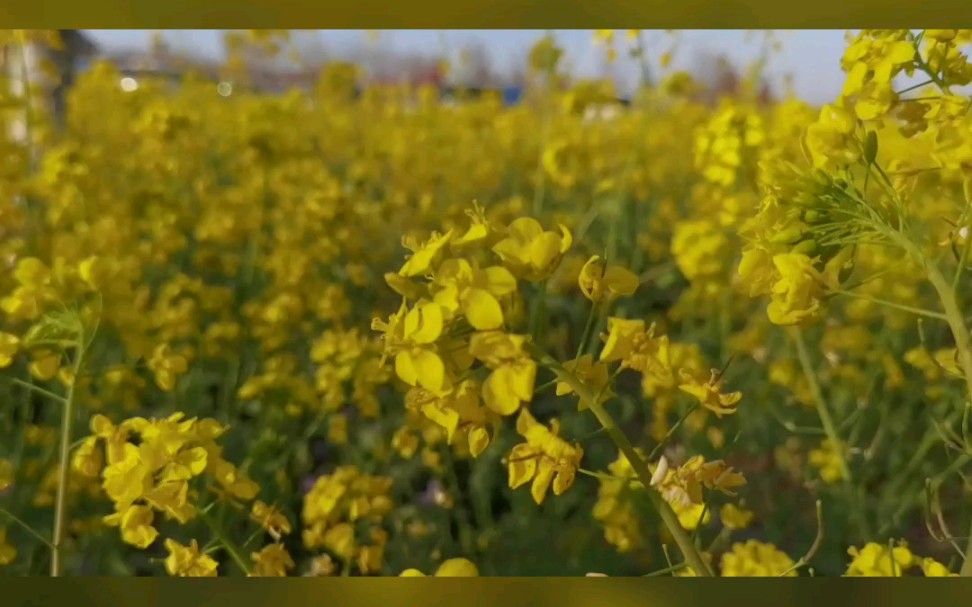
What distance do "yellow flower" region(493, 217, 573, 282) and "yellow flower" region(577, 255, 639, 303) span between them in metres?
0.04

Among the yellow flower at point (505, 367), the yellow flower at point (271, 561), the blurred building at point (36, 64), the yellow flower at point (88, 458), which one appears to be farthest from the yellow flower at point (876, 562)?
the blurred building at point (36, 64)

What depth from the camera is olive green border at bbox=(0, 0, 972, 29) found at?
1.64 feet

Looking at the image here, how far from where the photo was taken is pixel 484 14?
506 millimetres

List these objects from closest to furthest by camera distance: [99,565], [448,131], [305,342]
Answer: [99,565] < [305,342] < [448,131]

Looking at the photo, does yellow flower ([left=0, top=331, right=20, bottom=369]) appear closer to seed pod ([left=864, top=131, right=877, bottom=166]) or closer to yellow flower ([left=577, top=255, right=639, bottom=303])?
yellow flower ([left=577, top=255, right=639, bottom=303])

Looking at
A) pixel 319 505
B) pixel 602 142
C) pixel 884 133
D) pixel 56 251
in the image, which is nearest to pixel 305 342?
pixel 56 251

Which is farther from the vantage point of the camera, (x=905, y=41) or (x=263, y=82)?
(x=263, y=82)

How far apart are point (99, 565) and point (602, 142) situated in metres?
2.60

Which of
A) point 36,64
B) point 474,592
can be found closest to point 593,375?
point 474,592

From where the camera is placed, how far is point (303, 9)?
51 centimetres

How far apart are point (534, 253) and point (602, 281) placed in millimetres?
77

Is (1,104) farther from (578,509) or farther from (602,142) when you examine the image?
(602,142)

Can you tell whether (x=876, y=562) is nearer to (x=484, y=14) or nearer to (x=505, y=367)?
(x=505, y=367)

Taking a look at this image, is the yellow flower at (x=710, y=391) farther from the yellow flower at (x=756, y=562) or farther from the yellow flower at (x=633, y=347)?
the yellow flower at (x=756, y=562)
